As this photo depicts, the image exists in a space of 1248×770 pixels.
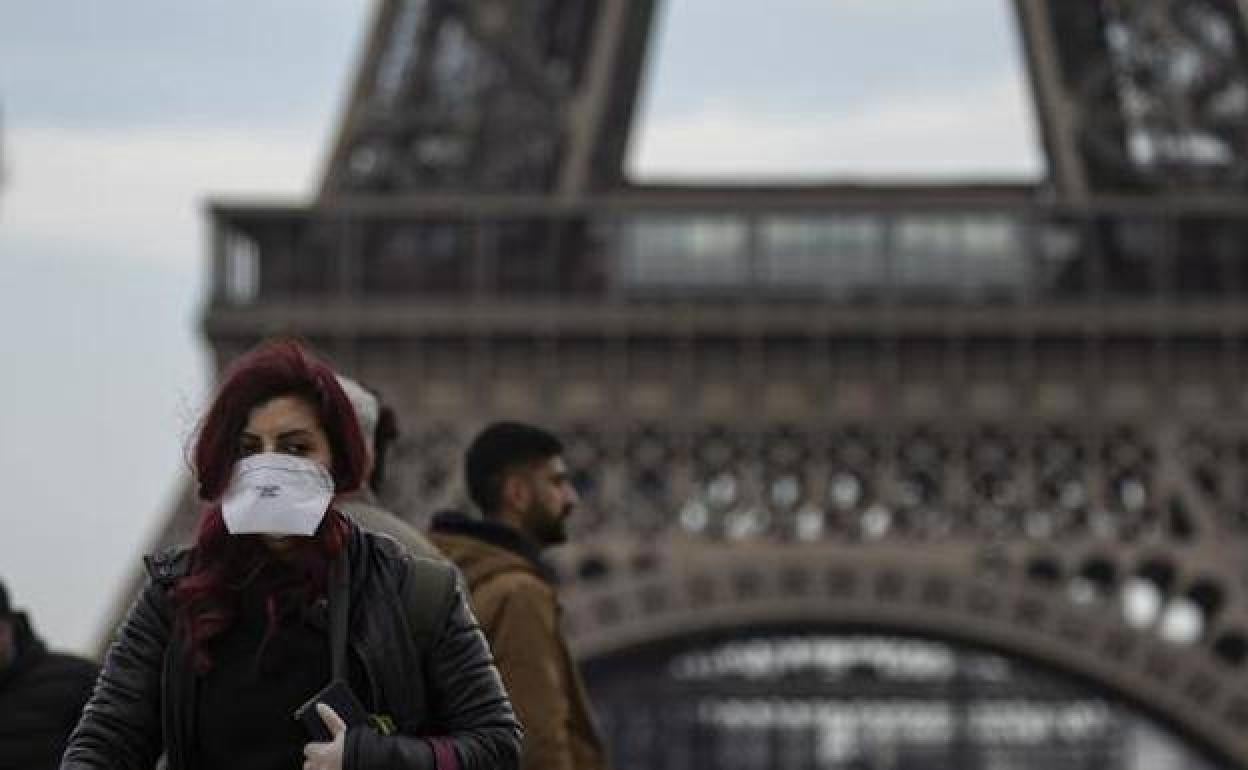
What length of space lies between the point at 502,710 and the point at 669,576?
1316 inches

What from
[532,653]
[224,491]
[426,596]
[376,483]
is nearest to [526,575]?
[532,653]

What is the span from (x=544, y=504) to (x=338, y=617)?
366 cm

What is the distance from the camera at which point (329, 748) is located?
239 inches

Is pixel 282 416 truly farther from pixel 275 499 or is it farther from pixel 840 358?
pixel 840 358

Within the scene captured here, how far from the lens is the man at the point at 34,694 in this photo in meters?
8.91

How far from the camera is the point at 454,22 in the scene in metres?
41.0

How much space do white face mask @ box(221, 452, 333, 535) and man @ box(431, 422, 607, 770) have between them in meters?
2.49

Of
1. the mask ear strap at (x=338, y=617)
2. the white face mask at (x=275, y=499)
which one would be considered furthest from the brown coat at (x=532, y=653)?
the white face mask at (x=275, y=499)

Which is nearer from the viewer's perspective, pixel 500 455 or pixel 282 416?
pixel 282 416

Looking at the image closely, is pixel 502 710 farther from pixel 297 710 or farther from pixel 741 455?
pixel 741 455

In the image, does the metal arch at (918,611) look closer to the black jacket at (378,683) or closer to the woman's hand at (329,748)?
the black jacket at (378,683)

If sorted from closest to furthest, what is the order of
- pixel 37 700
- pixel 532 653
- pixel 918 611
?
pixel 532 653
pixel 37 700
pixel 918 611

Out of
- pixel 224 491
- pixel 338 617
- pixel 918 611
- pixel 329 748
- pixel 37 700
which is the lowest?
pixel 918 611

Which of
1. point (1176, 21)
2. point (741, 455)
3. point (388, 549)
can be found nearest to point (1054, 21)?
point (1176, 21)
